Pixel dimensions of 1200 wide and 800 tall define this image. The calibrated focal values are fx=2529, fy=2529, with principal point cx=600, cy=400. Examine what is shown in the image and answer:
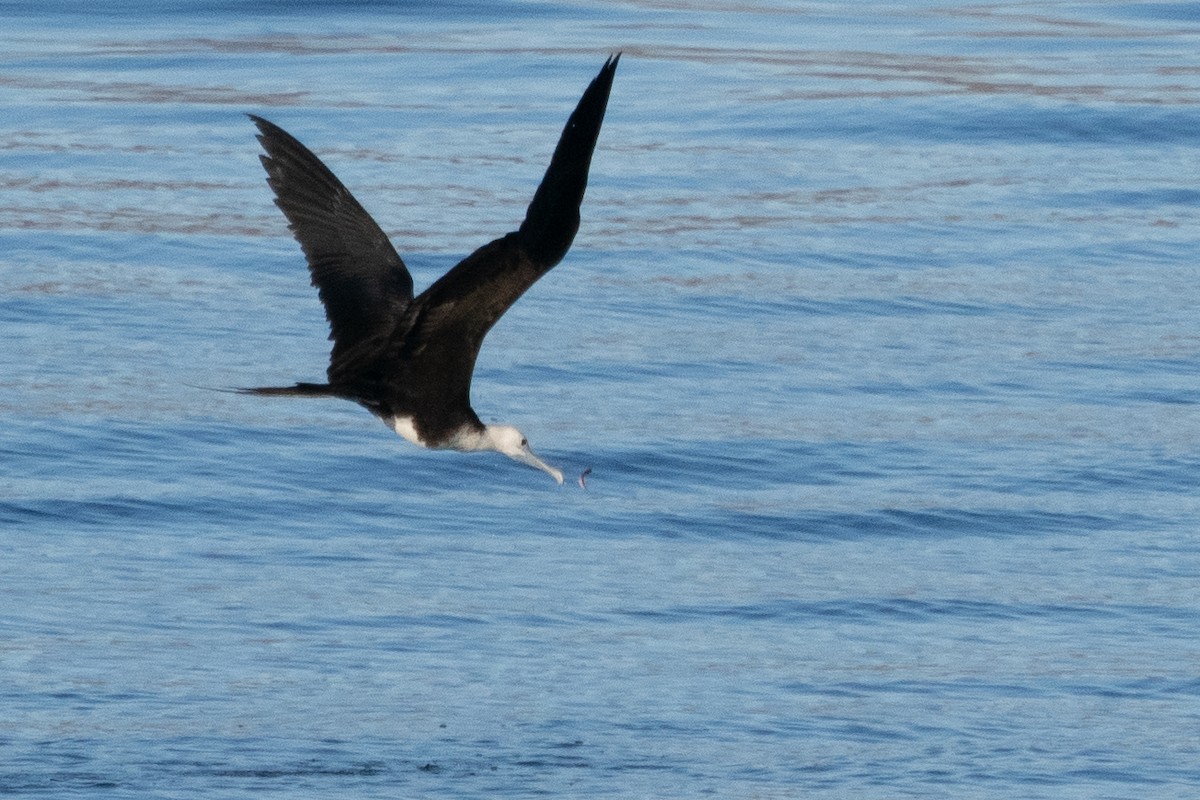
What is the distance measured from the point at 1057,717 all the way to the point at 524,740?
63.0 inches

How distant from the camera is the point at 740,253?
1334cm

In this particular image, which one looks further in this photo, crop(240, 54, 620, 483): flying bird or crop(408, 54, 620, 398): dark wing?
crop(240, 54, 620, 483): flying bird

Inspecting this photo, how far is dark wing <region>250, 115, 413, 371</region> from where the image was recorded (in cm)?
692

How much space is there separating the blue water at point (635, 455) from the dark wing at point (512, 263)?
1.24 metres

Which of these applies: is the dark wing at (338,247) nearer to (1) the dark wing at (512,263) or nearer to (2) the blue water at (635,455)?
(1) the dark wing at (512,263)


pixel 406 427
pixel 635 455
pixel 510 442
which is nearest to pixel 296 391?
pixel 406 427

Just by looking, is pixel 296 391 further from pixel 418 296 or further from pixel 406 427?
pixel 406 427

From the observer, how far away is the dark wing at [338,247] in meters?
6.92

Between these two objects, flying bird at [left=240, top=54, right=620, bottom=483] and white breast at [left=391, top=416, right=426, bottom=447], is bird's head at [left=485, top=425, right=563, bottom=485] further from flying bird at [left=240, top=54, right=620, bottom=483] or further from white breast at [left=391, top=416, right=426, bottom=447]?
white breast at [left=391, top=416, right=426, bottom=447]

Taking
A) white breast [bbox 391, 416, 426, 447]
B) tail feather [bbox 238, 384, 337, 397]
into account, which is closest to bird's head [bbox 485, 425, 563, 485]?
white breast [bbox 391, 416, 426, 447]

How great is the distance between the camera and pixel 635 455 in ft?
33.3

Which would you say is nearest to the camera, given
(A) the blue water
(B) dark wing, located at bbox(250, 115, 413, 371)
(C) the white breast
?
(C) the white breast

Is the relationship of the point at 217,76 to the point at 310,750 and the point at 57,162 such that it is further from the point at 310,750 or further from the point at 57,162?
the point at 310,750

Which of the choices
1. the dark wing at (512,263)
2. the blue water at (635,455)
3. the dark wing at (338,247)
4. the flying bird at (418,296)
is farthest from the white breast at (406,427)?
the blue water at (635,455)
